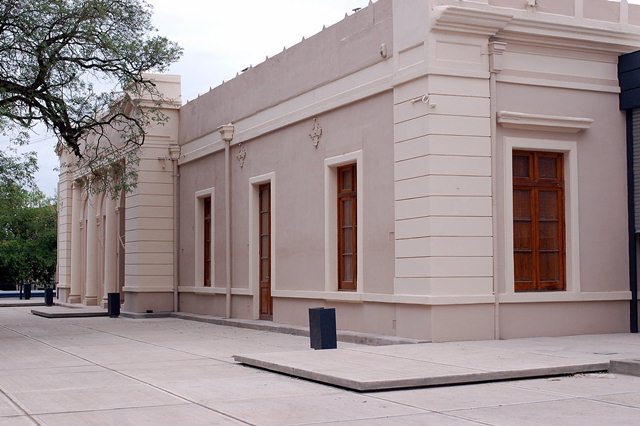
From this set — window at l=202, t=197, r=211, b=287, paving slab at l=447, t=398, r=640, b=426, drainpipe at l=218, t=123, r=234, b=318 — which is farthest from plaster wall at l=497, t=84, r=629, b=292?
window at l=202, t=197, r=211, b=287

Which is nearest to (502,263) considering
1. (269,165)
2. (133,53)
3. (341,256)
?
(341,256)

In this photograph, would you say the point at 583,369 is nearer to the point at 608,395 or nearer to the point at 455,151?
the point at 608,395

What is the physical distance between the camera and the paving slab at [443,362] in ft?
35.2

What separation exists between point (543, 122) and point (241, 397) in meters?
8.10

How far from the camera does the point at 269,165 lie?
2119 centimetres

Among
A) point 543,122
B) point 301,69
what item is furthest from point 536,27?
point 301,69

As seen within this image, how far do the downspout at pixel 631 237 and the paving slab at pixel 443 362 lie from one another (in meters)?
1.74

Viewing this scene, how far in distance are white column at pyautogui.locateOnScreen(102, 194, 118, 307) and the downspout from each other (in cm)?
1849

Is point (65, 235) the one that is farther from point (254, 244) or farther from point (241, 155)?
point (254, 244)

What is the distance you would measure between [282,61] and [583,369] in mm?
11409

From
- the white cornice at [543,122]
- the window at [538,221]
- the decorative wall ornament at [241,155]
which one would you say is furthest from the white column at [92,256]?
the white cornice at [543,122]

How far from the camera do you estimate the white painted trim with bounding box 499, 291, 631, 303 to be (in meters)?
15.3

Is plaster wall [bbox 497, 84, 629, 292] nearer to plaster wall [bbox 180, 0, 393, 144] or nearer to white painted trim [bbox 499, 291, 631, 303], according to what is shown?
white painted trim [bbox 499, 291, 631, 303]

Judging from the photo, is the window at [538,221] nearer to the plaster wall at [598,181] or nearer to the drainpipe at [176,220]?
the plaster wall at [598,181]
